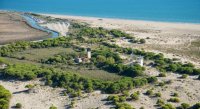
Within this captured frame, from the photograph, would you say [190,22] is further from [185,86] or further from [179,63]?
[185,86]

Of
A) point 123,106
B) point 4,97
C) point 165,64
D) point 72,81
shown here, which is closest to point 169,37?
point 165,64

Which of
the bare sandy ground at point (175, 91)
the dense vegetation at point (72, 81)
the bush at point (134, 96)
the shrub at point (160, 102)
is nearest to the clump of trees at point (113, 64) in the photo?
the dense vegetation at point (72, 81)

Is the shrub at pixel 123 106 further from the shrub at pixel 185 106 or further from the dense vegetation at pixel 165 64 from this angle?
the dense vegetation at pixel 165 64

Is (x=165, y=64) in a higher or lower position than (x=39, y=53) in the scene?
higher

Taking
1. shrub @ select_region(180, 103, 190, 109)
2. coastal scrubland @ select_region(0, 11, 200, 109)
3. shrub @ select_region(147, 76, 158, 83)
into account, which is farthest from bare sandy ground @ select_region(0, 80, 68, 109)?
shrub @ select_region(180, 103, 190, 109)

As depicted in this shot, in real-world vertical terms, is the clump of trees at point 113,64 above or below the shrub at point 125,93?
above

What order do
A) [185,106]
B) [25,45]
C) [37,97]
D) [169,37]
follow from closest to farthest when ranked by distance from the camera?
[185,106] < [37,97] < [25,45] < [169,37]

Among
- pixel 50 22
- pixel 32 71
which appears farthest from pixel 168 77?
pixel 50 22

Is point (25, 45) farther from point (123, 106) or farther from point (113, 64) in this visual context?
point (123, 106)

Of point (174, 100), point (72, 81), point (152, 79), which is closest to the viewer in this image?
point (174, 100)
